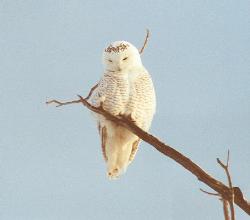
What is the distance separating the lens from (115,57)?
3.21m

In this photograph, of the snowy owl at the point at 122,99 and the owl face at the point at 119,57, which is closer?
the snowy owl at the point at 122,99

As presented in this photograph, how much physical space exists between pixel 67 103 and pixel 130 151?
5.04 ft

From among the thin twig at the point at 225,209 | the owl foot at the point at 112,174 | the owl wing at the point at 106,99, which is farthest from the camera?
the owl foot at the point at 112,174

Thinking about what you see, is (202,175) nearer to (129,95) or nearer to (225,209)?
(225,209)

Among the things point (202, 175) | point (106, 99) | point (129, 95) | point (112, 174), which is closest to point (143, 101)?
point (129, 95)

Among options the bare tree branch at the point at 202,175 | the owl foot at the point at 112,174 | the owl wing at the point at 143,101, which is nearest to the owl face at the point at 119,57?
the owl wing at the point at 143,101

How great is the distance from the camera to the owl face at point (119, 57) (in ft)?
10.5

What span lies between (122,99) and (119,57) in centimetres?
30

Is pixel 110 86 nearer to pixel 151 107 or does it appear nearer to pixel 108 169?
pixel 151 107

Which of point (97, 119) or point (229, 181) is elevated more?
point (97, 119)

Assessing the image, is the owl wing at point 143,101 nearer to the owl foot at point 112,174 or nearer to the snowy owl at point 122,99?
the snowy owl at point 122,99

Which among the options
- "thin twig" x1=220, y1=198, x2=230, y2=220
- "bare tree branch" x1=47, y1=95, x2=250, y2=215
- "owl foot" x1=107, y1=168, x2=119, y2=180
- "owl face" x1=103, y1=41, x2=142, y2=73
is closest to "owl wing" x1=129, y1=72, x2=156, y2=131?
"owl face" x1=103, y1=41, x2=142, y2=73

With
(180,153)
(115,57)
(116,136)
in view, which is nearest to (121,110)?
(116,136)

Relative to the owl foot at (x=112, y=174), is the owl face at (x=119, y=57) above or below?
above
